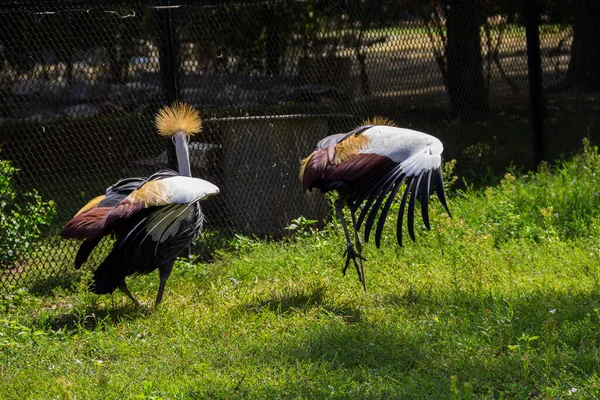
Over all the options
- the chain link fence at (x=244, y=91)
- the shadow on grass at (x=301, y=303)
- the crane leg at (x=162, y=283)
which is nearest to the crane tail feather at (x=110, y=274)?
the crane leg at (x=162, y=283)

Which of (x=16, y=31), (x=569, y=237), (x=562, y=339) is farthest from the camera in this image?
(x=569, y=237)

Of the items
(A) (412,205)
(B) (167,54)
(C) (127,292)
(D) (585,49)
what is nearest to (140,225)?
(C) (127,292)

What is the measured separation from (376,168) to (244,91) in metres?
2.28

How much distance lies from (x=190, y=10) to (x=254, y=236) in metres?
2.02

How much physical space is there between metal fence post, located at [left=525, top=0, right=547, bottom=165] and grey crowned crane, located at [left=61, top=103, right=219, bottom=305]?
4575 mm

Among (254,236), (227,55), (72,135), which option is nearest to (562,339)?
(254,236)

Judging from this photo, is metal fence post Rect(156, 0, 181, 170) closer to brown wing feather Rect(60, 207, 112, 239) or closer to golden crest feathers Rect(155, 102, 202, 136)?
golden crest feathers Rect(155, 102, 202, 136)

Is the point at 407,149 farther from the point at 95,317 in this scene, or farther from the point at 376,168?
the point at 95,317

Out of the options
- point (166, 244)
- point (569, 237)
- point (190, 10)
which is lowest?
point (569, 237)

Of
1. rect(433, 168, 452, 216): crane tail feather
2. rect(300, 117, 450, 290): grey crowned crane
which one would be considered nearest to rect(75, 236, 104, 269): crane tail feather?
rect(300, 117, 450, 290): grey crowned crane

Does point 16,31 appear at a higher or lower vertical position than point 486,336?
higher

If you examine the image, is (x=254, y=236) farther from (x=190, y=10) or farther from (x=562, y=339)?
(x=562, y=339)

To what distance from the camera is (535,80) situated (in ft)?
27.8

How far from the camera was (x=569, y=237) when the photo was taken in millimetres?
6434
